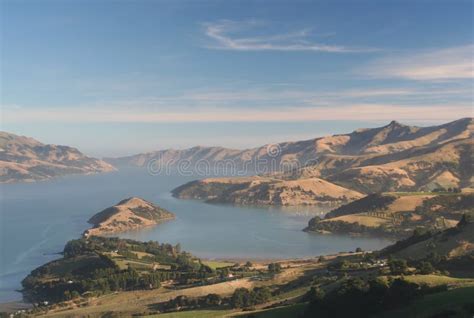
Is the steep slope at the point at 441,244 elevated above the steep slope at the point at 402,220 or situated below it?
above

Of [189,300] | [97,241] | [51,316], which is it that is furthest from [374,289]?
[97,241]

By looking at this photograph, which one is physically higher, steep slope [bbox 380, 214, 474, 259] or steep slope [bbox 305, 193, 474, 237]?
steep slope [bbox 380, 214, 474, 259]

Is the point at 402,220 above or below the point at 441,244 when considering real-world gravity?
below

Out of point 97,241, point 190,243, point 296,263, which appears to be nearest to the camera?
point 296,263

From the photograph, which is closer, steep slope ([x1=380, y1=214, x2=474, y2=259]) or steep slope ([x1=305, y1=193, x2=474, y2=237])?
steep slope ([x1=380, y1=214, x2=474, y2=259])

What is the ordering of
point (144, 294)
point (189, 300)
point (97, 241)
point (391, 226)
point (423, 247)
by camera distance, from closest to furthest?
1. point (189, 300)
2. point (144, 294)
3. point (423, 247)
4. point (97, 241)
5. point (391, 226)

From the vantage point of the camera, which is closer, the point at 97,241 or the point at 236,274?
the point at 236,274

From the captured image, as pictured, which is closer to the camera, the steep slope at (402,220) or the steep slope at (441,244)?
the steep slope at (441,244)

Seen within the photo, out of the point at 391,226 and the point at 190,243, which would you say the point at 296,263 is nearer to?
the point at 190,243

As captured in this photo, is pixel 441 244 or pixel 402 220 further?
pixel 402 220

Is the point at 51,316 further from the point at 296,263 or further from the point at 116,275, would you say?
the point at 296,263

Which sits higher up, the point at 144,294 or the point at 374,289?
the point at 374,289
